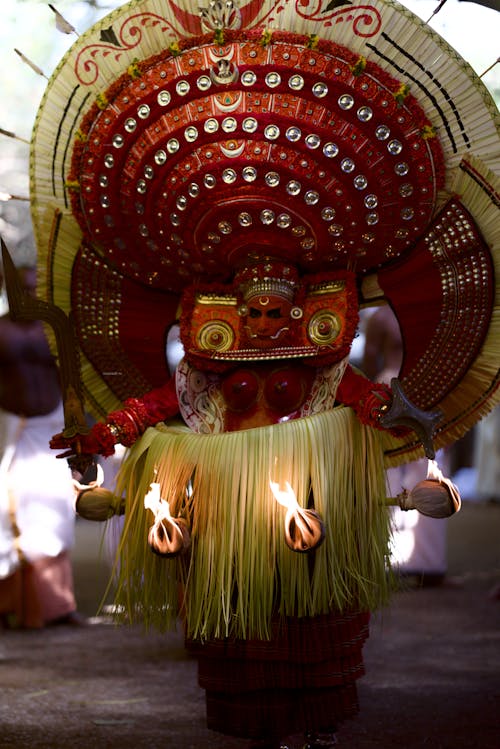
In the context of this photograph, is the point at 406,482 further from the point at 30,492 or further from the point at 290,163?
the point at 290,163

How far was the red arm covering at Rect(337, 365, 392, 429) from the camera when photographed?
2.96m

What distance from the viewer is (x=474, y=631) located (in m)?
5.53

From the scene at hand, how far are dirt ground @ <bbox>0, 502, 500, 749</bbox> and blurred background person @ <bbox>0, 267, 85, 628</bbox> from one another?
0.61ft

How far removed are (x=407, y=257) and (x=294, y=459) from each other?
2.54 ft

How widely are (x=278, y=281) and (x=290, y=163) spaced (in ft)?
1.27

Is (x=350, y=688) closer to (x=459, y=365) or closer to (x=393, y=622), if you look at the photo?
(x=459, y=365)

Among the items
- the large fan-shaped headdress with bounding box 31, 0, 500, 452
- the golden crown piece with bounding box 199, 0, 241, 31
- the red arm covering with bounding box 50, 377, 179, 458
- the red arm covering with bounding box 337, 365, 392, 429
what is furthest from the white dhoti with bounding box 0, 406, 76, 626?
the golden crown piece with bounding box 199, 0, 241, 31

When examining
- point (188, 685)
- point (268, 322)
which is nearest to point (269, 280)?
point (268, 322)

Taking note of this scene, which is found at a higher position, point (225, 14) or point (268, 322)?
point (225, 14)

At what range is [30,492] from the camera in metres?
5.90

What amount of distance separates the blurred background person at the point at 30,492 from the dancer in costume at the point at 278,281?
101 inches

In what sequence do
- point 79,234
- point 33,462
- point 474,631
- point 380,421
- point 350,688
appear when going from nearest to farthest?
point 380,421
point 350,688
point 79,234
point 474,631
point 33,462

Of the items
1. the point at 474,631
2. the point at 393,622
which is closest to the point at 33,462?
the point at 393,622

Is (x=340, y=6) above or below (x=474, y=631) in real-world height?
above
